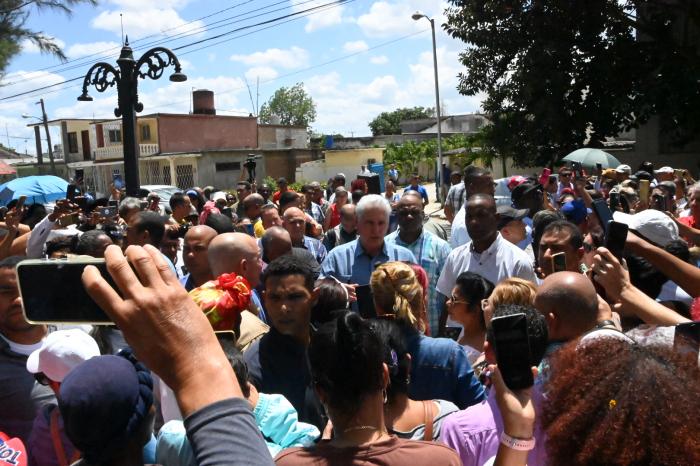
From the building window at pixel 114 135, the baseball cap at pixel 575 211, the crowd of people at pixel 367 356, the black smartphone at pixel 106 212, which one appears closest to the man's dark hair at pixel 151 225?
the crowd of people at pixel 367 356

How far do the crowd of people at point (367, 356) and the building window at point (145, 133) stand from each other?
38.1 metres

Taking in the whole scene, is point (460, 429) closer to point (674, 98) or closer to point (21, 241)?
point (21, 241)

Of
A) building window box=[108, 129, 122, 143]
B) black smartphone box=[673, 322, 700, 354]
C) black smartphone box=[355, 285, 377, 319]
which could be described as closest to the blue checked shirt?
black smartphone box=[355, 285, 377, 319]

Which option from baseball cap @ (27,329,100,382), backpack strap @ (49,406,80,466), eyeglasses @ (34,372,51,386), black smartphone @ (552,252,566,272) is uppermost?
black smartphone @ (552,252,566,272)

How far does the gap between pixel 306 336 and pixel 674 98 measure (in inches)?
730

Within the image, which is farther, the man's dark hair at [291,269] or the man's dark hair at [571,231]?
the man's dark hair at [571,231]

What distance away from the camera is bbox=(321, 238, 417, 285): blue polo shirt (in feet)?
17.2

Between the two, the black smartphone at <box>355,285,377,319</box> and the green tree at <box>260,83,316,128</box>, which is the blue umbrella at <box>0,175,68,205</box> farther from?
the green tree at <box>260,83,316,128</box>

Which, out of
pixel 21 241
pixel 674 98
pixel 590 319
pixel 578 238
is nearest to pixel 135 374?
pixel 590 319

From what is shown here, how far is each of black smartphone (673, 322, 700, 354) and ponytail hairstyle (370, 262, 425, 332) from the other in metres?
1.47

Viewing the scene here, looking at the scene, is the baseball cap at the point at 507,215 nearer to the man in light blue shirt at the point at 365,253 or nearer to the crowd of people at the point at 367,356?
the crowd of people at the point at 367,356

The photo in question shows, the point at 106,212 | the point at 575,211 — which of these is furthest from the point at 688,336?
the point at 106,212

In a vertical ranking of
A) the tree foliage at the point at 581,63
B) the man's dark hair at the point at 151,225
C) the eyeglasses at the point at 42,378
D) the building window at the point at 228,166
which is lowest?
the eyeglasses at the point at 42,378

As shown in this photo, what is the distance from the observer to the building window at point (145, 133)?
138 ft
